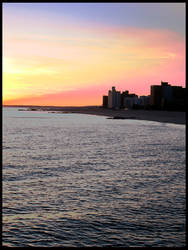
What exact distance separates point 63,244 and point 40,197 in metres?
6.57

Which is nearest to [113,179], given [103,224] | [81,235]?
[103,224]

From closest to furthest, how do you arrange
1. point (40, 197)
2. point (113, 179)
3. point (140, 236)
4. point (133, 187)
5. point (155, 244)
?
1. point (155, 244)
2. point (140, 236)
3. point (40, 197)
4. point (133, 187)
5. point (113, 179)

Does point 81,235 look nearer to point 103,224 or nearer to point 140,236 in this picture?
point 103,224

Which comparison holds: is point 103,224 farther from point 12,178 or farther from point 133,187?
point 12,178

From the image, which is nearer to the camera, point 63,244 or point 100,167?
point 63,244

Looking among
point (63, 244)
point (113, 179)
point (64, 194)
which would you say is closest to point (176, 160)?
point (113, 179)

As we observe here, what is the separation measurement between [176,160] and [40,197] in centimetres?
1787

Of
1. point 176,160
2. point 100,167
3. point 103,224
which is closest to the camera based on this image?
point 103,224

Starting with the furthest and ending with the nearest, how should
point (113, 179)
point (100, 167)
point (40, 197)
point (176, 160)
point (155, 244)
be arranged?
point (176, 160) < point (100, 167) < point (113, 179) < point (40, 197) < point (155, 244)

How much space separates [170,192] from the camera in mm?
19219

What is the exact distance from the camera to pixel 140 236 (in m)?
12.7

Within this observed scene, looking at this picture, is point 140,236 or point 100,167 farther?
point 100,167

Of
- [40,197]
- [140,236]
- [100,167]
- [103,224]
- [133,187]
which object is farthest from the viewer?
[100,167]

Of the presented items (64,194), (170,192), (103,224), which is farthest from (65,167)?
(103,224)
